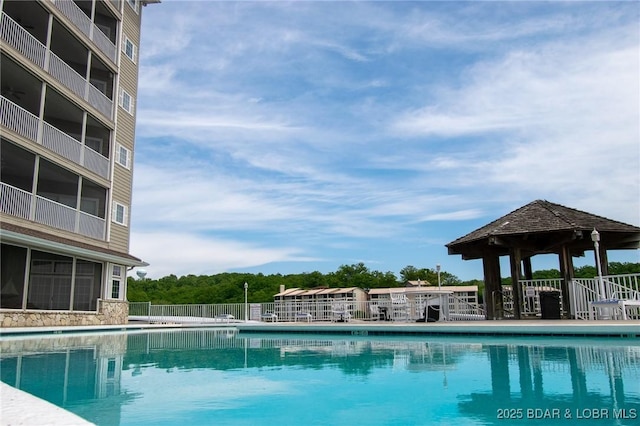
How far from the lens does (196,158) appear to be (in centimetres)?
2536

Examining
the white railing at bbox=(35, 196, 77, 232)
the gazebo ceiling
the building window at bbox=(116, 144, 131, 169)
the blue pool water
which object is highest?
the building window at bbox=(116, 144, 131, 169)

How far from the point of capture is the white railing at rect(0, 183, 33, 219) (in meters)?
13.5

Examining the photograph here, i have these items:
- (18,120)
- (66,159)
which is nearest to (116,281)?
(66,159)

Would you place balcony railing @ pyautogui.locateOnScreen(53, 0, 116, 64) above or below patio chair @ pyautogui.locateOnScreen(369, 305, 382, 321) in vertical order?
above

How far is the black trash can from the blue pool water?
3.24 meters

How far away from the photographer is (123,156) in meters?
20.2

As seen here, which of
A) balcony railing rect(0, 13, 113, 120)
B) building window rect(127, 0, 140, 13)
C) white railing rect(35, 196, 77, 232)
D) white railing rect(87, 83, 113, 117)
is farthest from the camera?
building window rect(127, 0, 140, 13)

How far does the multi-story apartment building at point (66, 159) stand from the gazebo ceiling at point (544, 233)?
1253cm

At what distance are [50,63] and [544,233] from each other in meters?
16.0

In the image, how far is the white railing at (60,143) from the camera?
Result: 1533 centimetres

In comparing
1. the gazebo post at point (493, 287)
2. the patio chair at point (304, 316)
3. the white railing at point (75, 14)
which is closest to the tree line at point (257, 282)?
the gazebo post at point (493, 287)

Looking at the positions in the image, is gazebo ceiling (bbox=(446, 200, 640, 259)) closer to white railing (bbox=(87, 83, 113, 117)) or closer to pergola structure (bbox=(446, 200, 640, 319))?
pergola structure (bbox=(446, 200, 640, 319))

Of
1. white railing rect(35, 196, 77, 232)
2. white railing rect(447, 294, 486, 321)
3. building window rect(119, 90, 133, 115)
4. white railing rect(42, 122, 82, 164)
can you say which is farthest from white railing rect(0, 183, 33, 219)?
white railing rect(447, 294, 486, 321)

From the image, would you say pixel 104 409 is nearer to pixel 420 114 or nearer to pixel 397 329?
pixel 397 329
